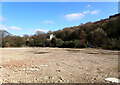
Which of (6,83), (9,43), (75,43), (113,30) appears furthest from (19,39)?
(6,83)

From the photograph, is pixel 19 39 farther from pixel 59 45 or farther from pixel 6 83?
pixel 6 83

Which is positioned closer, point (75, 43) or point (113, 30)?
point (113, 30)

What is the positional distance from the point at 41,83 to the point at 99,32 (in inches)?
570

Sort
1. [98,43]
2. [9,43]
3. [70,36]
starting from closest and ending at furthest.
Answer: [98,43] → [9,43] → [70,36]

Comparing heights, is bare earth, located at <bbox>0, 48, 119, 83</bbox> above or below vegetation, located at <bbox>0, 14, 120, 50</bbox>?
below

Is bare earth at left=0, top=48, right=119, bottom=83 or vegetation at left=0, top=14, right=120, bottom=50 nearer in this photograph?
bare earth at left=0, top=48, right=119, bottom=83

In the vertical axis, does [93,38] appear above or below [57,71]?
above

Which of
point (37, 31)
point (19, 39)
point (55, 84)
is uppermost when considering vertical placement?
point (37, 31)

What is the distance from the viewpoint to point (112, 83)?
5.08 feet

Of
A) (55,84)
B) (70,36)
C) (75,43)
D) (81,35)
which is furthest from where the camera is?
(70,36)

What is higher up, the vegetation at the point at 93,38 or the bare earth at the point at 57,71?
the vegetation at the point at 93,38

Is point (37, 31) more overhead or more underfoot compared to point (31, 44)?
more overhead

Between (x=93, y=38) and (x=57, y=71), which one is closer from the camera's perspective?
(x=57, y=71)

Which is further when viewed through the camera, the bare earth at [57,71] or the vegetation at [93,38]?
the vegetation at [93,38]
